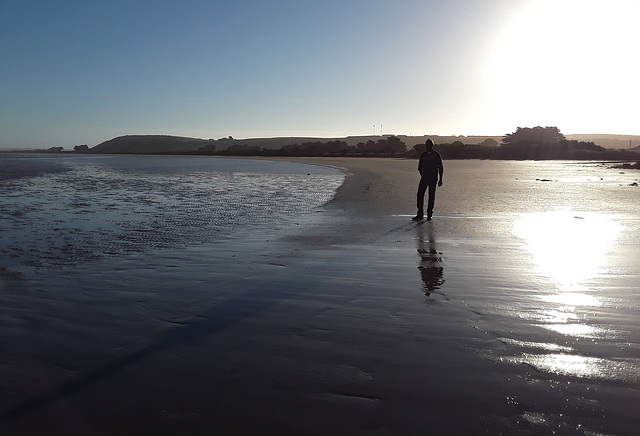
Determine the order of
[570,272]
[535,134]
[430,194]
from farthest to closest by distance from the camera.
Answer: [535,134] < [430,194] < [570,272]

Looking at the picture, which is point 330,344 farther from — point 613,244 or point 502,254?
point 613,244

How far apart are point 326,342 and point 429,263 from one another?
2.99 meters

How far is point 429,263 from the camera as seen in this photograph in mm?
6203

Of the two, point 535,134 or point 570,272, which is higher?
point 535,134

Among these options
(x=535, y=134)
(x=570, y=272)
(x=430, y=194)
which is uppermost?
(x=535, y=134)

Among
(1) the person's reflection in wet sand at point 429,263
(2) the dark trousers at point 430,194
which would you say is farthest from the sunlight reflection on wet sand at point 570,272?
(2) the dark trousers at point 430,194

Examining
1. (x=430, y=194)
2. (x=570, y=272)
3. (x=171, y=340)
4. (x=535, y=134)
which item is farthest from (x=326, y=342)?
(x=535, y=134)

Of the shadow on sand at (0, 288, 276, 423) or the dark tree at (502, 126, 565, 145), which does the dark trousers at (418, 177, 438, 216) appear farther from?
the dark tree at (502, 126, 565, 145)

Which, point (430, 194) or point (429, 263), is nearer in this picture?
point (429, 263)

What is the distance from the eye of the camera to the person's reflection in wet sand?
5103 millimetres

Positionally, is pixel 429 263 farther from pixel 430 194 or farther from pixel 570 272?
pixel 430 194

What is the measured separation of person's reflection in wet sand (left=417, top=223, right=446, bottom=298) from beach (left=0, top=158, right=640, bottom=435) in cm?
4

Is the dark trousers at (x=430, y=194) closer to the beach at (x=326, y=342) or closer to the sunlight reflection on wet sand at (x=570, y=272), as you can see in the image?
the sunlight reflection on wet sand at (x=570, y=272)

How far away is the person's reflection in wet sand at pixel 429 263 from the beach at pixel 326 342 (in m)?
0.04
